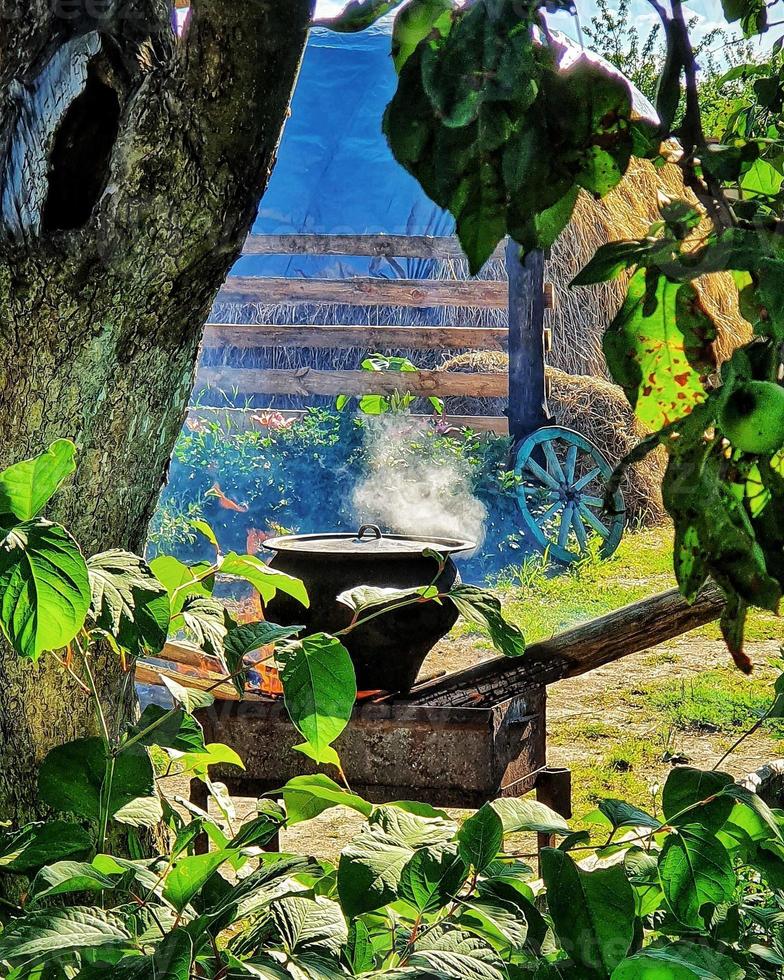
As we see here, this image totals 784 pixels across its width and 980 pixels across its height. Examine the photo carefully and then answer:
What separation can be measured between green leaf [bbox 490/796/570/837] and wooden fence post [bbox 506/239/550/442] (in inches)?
213

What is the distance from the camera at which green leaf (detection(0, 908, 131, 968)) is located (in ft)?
1.65

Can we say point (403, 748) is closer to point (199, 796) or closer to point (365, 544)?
point (199, 796)

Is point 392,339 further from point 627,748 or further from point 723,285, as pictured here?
point 627,748

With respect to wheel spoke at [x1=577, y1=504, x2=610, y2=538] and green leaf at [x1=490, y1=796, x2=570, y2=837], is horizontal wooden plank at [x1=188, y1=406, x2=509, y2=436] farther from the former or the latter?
green leaf at [x1=490, y1=796, x2=570, y2=837]

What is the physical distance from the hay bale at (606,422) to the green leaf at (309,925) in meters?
6.05

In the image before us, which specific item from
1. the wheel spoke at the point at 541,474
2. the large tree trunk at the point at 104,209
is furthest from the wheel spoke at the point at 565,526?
the large tree trunk at the point at 104,209

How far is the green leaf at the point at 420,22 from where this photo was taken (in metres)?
0.49

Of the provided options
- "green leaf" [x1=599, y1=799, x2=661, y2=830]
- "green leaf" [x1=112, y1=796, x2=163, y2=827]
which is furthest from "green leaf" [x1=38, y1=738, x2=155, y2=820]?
"green leaf" [x1=599, y1=799, x2=661, y2=830]

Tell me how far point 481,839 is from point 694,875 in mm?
116

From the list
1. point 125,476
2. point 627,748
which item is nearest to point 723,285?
point 627,748

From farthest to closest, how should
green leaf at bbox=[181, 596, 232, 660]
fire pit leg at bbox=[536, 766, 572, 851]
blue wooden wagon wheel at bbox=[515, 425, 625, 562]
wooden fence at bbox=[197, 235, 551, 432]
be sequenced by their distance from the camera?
wooden fence at bbox=[197, 235, 551, 432]
blue wooden wagon wheel at bbox=[515, 425, 625, 562]
fire pit leg at bbox=[536, 766, 572, 851]
green leaf at bbox=[181, 596, 232, 660]

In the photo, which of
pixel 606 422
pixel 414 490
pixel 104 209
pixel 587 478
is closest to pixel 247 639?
pixel 104 209

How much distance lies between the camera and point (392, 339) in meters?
7.11

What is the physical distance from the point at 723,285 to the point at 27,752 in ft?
18.3
